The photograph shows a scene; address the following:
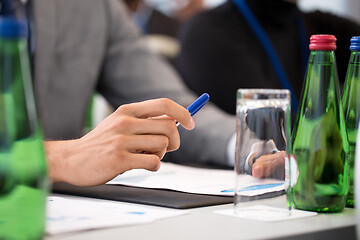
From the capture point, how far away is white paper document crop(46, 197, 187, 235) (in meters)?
0.50

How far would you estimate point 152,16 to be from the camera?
312 centimetres

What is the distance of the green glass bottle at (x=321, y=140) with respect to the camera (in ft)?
1.92

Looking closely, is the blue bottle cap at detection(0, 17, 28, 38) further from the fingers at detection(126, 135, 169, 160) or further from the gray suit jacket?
the gray suit jacket

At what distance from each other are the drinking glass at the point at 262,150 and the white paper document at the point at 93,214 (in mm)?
75

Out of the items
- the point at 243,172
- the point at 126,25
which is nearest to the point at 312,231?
the point at 243,172

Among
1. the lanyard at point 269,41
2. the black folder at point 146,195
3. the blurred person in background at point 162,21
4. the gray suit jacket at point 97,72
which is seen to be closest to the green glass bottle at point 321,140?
the black folder at point 146,195

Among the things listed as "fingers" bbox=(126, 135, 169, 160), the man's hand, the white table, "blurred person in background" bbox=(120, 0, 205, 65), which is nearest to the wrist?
the man's hand

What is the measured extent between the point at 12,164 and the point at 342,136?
0.36 meters

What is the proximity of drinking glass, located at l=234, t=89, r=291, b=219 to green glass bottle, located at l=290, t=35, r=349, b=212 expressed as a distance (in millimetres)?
18

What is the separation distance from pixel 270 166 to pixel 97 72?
903mm

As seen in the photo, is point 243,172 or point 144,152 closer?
point 243,172

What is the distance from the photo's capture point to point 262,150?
59cm

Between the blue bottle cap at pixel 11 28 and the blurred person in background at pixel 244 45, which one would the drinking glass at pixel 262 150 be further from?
the blurred person in background at pixel 244 45

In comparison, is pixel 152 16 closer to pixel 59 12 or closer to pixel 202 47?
pixel 202 47
